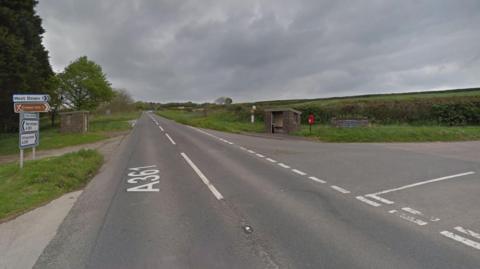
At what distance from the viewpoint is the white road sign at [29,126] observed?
7.92 m

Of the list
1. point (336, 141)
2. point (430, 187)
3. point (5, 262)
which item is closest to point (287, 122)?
point (336, 141)

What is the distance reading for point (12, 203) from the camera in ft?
16.3

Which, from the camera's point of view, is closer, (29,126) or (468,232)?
(468,232)

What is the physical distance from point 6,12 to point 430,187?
68.0 feet

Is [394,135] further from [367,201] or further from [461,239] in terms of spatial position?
[461,239]

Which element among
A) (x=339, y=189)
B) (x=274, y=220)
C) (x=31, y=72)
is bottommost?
(x=274, y=220)

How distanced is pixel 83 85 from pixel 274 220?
38925mm

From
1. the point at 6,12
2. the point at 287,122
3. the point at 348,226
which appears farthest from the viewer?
the point at 287,122

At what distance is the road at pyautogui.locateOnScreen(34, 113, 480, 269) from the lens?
316cm

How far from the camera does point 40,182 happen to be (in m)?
A: 6.32

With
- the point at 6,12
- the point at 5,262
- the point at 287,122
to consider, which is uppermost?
the point at 6,12

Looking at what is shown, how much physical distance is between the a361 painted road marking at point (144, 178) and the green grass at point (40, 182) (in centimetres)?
121

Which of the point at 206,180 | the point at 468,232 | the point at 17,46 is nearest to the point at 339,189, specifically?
the point at 468,232

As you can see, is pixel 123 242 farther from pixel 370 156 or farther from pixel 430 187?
pixel 370 156
